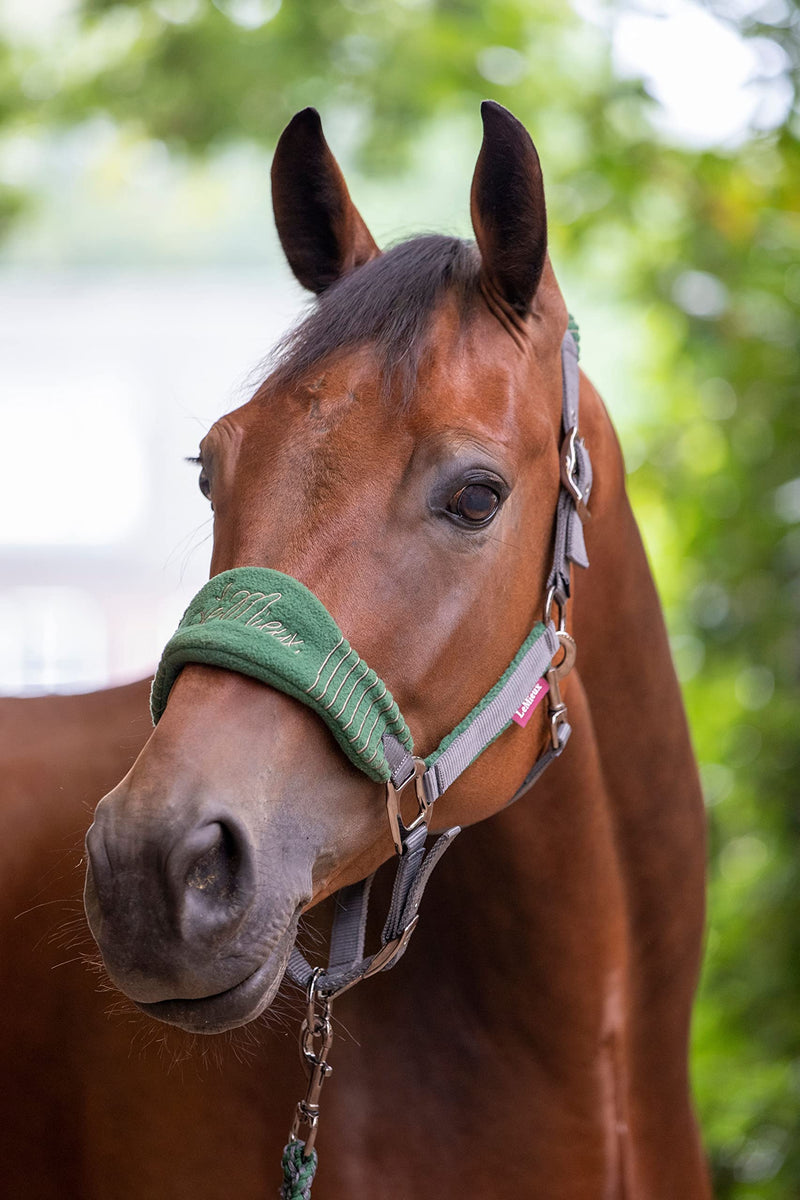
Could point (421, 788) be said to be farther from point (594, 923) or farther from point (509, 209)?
point (509, 209)

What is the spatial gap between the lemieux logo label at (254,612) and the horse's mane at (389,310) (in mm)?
331

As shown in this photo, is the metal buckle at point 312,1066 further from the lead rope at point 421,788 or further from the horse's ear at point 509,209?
the horse's ear at point 509,209

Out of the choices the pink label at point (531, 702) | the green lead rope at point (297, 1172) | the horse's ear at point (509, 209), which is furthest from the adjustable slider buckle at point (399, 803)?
the horse's ear at point (509, 209)

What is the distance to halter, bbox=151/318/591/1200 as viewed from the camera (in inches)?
47.4

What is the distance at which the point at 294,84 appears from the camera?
4.59 m

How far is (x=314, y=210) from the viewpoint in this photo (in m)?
1.75

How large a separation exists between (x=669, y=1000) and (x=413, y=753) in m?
0.85

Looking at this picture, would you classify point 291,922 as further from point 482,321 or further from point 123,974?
point 482,321

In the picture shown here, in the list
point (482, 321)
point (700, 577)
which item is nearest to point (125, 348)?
point (700, 577)

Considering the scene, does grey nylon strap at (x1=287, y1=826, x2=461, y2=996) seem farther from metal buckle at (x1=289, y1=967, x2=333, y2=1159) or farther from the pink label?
the pink label

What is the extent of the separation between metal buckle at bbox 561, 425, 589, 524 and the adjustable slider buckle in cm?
46

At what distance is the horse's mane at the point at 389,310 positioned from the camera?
141cm

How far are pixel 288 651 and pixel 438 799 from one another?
13.5 inches

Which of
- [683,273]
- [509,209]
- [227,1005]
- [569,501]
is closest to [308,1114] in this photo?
[227,1005]
